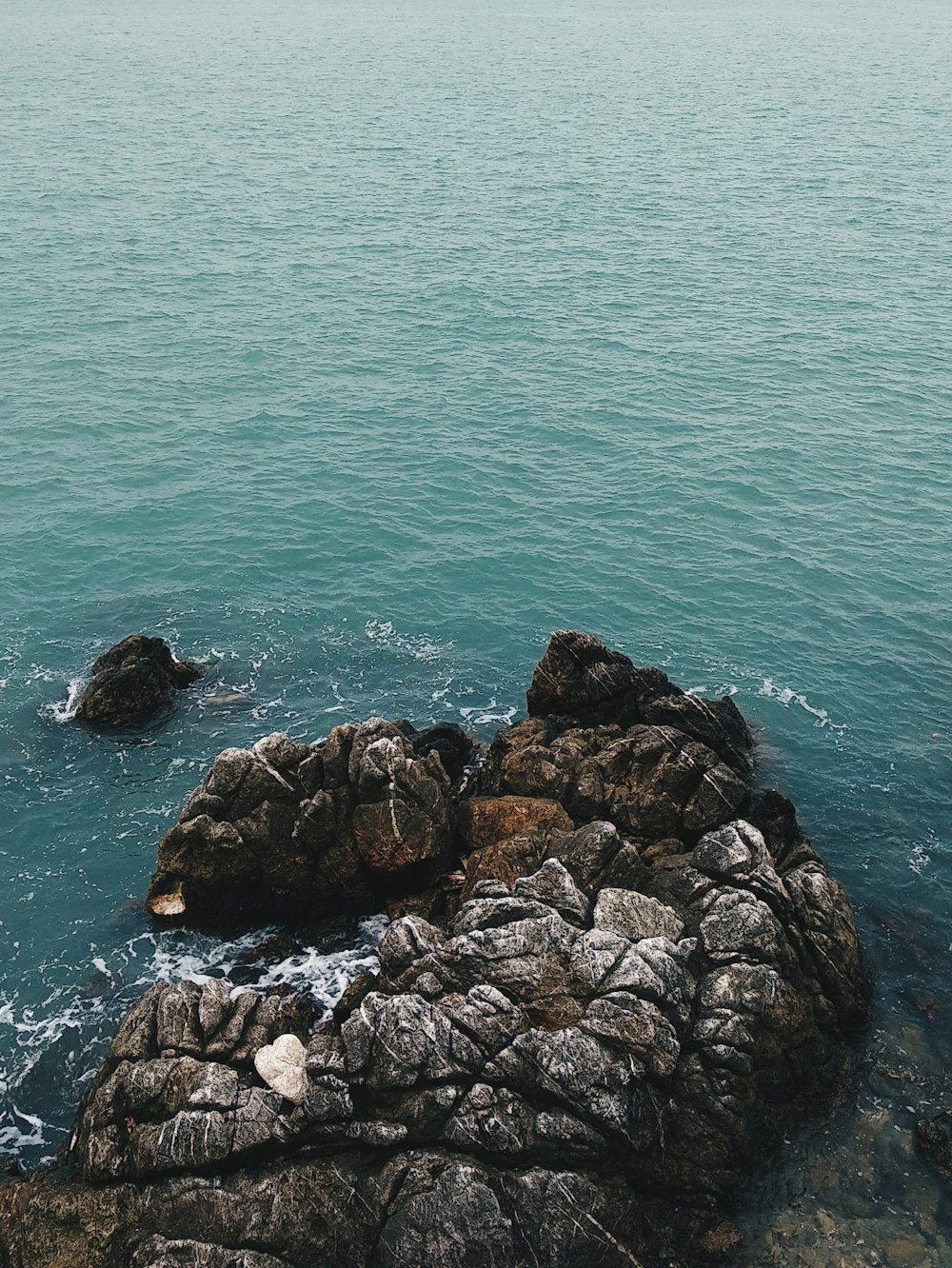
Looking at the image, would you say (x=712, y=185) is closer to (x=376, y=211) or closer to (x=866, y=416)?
(x=376, y=211)

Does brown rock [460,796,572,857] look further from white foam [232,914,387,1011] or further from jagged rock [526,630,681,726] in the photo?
jagged rock [526,630,681,726]

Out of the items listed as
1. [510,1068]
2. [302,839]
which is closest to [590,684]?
Result: [302,839]

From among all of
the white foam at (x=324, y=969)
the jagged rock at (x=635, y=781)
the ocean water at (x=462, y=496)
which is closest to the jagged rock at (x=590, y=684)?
the jagged rock at (x=635, y=781)

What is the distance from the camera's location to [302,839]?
161 ft

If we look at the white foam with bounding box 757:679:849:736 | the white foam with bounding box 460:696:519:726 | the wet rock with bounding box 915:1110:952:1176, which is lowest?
the white foam with bounding box 460:696:519:726

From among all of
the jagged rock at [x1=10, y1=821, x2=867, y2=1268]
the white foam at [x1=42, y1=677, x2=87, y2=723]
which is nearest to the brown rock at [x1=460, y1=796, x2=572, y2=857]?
the jagged rock at [x1=10, y1=821, x2=867, y2=1268]

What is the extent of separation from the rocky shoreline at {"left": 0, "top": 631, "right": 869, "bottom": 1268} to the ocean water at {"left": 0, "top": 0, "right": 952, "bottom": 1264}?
3.06 meters

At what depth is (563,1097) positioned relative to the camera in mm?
36531

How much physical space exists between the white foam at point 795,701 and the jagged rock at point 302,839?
23868mm

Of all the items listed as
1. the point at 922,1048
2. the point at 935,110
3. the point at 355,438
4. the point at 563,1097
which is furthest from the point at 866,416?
the point at 935,110

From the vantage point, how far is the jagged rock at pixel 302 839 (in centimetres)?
4891

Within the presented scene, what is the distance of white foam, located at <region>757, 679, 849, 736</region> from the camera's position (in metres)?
63.1

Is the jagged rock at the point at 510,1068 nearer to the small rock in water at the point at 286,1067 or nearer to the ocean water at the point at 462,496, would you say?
the small rock in water at the point at 286,1067

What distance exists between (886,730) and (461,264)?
275ft
